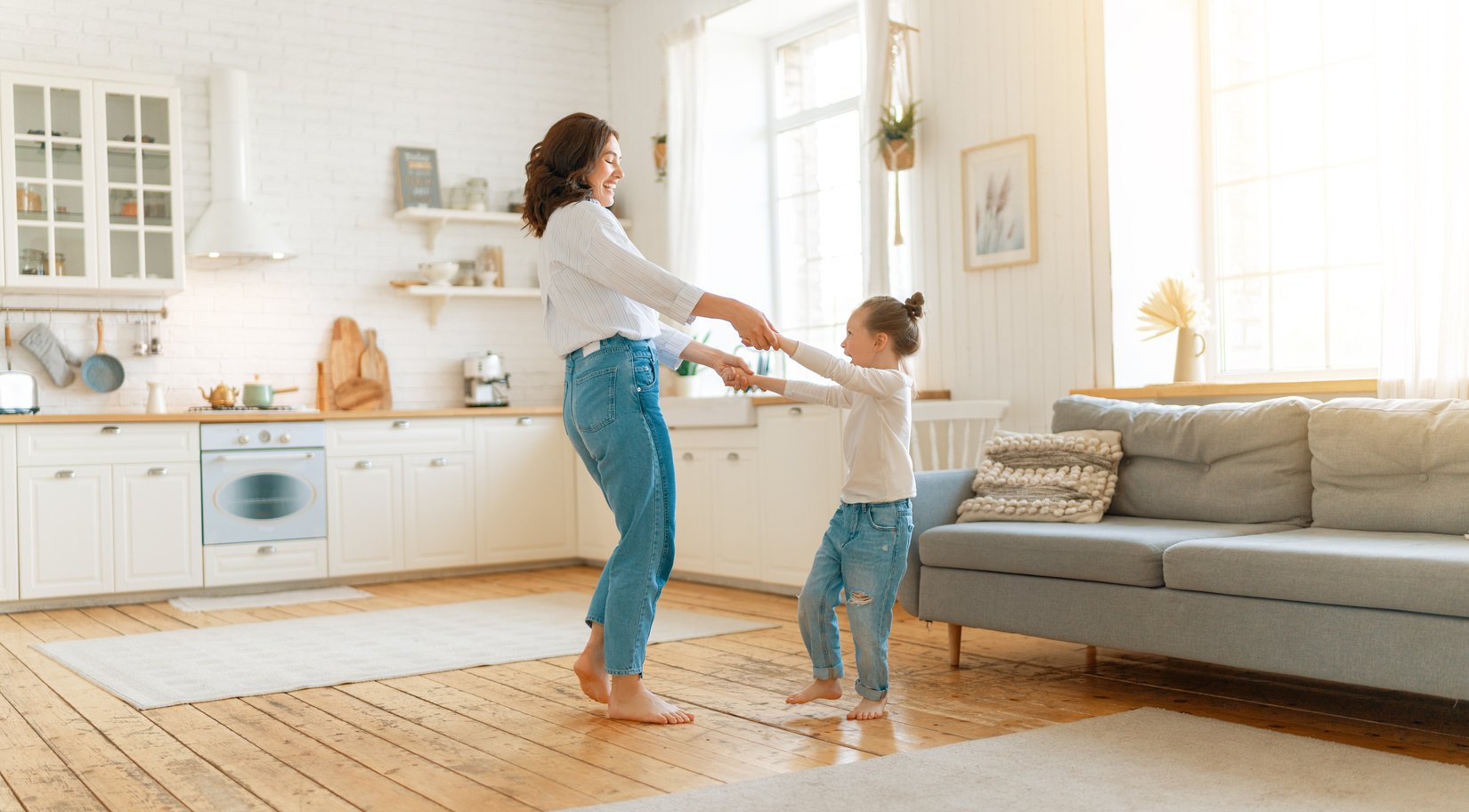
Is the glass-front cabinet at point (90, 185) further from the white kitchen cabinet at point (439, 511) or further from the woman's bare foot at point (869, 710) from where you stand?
the woman's bare foot at point (869, 710)

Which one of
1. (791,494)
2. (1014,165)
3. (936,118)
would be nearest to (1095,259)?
(1014,165)

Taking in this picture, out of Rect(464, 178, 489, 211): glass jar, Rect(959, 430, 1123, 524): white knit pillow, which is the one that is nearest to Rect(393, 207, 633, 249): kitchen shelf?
Rect(464, 178, 489, 211): glass jar

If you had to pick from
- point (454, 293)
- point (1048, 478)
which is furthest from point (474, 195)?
point (1048, 478)

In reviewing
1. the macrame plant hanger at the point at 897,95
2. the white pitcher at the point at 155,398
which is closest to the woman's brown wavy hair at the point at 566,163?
the macrame plant hanger at the point at 897,95

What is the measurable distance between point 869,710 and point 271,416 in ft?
12.2

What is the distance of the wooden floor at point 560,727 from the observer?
2525 millimetres

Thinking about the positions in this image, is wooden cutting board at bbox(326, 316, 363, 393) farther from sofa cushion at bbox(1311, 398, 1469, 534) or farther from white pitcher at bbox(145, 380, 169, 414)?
sofa cushion at bbox(1311, 398, 1469, 534)

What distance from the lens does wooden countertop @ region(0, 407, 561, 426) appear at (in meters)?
5.31

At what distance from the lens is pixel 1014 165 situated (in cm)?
483

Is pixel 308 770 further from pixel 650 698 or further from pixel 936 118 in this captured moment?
pixel 936 118

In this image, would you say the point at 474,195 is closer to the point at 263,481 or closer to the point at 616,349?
the point at 263,481

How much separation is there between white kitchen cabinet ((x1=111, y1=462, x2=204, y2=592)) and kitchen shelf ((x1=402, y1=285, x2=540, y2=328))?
4.95ft

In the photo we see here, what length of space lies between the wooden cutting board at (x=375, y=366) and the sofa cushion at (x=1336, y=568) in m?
4.51

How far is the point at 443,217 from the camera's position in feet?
21.8
